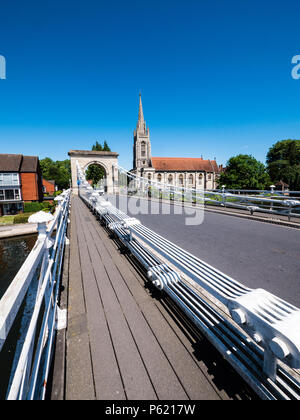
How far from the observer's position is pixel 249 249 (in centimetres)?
383

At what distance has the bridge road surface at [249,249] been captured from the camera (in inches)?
102

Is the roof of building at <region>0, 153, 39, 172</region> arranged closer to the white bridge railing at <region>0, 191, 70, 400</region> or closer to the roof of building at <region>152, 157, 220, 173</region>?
the white bridge railing at <region>0, 191, 70, 400</region>

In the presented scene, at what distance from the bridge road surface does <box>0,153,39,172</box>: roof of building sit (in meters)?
31.1

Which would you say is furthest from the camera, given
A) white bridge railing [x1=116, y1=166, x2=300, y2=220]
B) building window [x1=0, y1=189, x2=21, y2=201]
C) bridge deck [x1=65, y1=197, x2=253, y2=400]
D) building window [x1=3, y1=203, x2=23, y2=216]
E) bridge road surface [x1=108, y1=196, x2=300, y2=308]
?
building window [x1=3, y1=203, x2=23, y2=216]

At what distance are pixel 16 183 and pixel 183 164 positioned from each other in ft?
156

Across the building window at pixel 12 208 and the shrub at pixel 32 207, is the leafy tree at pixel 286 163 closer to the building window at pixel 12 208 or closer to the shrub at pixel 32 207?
the shrub at pixel 32 207

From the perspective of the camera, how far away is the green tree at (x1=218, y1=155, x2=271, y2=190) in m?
30.8

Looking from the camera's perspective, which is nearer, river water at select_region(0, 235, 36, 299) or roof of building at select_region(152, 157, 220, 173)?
→ river water at select_region(0, 235, 36, 299)

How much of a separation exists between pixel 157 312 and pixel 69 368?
37.8 inches

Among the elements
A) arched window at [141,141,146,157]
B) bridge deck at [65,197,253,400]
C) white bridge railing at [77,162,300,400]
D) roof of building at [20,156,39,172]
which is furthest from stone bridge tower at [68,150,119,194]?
white bridge railing at [77,162,300,400]

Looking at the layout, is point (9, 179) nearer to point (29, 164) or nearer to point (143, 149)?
point (29, 164)

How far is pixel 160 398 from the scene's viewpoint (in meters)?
1.32

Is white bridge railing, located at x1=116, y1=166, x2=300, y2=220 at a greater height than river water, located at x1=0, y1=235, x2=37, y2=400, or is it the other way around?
white bridge railing, located at x1=116, y1=166, x2=300, y2=220
